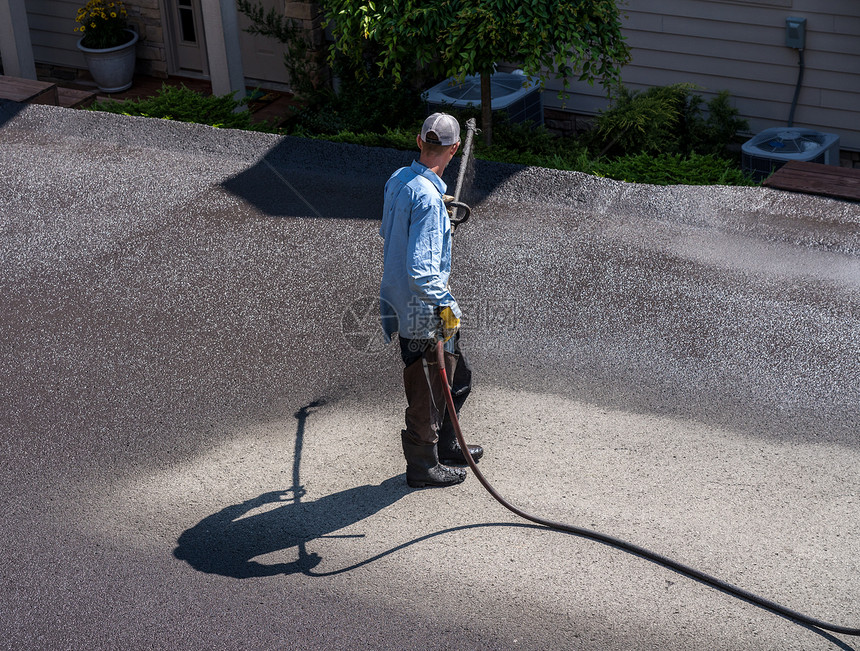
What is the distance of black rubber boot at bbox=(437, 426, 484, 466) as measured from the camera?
5043mm

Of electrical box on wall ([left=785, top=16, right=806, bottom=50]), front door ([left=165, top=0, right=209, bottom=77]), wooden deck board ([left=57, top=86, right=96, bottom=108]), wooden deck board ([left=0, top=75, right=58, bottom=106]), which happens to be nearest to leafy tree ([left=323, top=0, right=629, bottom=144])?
electrical box on wall ([left=785, top=16, right=806, bottom=50])

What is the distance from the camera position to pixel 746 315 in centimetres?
618

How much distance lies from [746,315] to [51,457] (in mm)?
4494

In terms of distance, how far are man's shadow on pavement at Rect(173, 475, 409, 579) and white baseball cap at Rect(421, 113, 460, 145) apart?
1853mm

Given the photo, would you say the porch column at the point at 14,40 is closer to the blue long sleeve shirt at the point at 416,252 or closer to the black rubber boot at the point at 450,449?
the blue long sleeve shirt at the point at 416,252

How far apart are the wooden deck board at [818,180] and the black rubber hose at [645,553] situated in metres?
4.20

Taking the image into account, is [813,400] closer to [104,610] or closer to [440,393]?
[440,393]

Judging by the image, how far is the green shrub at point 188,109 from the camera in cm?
988

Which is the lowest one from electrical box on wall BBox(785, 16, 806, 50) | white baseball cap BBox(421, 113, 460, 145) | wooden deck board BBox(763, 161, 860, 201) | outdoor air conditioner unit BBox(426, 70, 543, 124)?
wooden deck board BBox(763, 161, 860, 201)

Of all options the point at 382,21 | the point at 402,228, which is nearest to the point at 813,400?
the point at 402,228

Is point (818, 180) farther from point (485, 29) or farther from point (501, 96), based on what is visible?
point (501, 96)

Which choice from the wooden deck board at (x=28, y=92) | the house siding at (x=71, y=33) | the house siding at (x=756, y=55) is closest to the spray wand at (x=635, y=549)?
the house siding at (x=756, y=55)

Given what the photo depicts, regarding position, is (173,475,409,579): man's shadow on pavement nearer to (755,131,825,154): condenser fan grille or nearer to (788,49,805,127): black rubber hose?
(755,131,825,154): condenser fan grille

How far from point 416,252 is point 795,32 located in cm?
695
